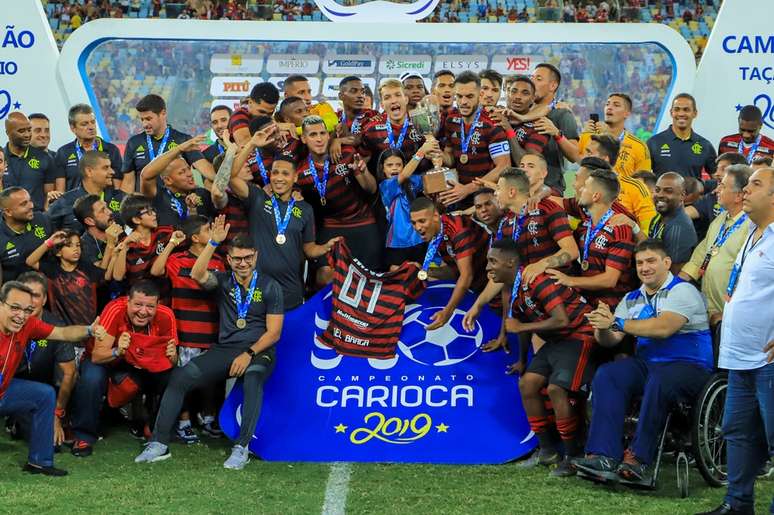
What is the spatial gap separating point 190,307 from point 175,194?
1051 mm

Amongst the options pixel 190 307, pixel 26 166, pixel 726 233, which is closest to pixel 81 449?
pixel 190 307

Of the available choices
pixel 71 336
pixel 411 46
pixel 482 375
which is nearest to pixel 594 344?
pixel 482 375

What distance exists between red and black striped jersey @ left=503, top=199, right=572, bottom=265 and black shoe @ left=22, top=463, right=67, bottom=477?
115 inches

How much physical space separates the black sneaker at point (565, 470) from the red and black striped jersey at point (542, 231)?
121 cm

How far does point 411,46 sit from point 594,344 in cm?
885

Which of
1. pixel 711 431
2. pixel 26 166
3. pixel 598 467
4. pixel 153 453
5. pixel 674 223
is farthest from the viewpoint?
pixel 26 166

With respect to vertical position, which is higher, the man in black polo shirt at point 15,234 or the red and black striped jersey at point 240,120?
the red and black striped jersey at point 240,120

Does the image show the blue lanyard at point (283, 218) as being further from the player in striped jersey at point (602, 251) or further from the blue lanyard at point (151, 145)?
the player in striped jersey at point (602, 251)

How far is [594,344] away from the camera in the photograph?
6.61 m

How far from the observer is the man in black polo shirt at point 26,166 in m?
10.2

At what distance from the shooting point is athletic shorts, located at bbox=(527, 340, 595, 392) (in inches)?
253

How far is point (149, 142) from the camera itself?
8531 millimetres

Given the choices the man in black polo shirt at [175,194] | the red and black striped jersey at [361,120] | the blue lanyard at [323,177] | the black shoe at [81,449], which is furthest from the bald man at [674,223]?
the black shoe at [81,449]

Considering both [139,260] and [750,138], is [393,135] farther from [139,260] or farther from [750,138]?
[750,138]
